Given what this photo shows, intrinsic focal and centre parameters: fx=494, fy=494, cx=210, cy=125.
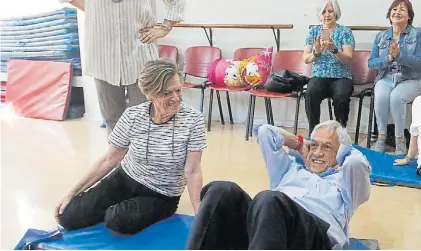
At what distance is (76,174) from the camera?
3379 mm

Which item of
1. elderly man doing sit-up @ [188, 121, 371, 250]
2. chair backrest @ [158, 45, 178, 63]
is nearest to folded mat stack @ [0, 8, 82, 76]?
chair backrest @ [158, 45, 178, 63]

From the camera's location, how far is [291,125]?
497 cm

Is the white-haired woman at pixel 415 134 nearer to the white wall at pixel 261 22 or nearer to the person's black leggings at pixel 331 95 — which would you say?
the person's black leggings at pixel 331 95

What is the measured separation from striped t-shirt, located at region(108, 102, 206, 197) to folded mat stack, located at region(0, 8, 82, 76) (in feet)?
11.1

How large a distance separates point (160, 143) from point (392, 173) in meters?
1.76

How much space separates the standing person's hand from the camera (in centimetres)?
272

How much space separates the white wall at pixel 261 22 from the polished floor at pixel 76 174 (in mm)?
450

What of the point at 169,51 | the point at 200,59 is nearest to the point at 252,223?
the point at 200,59

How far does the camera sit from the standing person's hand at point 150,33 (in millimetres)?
2719

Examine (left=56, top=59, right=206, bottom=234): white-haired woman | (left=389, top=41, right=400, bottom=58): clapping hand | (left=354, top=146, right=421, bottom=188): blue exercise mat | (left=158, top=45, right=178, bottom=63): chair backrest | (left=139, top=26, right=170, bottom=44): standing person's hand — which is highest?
(left=139, top=26, right=170, bottom=44): standing person's hand

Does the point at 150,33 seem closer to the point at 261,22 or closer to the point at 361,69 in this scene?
the point at 361,69

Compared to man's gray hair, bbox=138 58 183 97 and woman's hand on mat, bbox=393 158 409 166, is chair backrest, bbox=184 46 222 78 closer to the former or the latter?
woman's hand on mat, bbox=393 158 409 166

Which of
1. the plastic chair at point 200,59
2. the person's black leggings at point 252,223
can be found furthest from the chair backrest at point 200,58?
the person's black leggings at point 252,223

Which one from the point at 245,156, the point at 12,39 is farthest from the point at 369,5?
the point at 12,39
